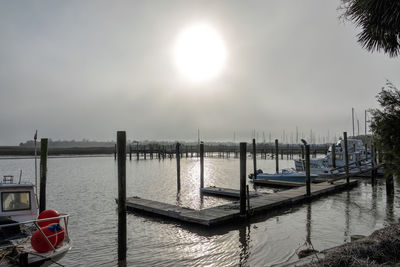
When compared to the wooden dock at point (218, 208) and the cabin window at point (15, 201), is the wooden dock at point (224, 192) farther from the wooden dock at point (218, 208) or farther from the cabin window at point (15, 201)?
the cabin window at point (15, 201)

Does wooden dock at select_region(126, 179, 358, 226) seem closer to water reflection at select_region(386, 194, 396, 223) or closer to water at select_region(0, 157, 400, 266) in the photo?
water at select_region(0, 157, 400, 266)

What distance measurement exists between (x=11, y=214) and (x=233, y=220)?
8231 mm

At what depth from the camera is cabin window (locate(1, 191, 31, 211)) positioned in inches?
358

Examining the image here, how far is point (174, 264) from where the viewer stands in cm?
876

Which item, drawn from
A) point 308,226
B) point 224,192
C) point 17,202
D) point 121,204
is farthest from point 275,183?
point 17,202

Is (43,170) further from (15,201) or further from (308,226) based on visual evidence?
(308,226)

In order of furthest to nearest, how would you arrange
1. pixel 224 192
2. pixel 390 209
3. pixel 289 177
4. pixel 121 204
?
pixel 289 177
pixel 224 192
pixel 390 209
pixel 121 204

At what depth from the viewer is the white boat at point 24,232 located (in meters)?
6.80

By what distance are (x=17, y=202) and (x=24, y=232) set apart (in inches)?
49.2

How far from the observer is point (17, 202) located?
939 centimetres

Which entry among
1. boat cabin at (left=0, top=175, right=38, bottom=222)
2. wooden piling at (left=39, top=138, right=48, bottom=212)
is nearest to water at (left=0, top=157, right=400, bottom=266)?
wooden piling at (left=39, top=138, right=48, bottom=212)

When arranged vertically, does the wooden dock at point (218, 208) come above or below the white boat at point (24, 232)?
below

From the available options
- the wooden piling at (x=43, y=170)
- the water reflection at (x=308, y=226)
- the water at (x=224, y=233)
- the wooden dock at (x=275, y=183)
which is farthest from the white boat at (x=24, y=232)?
the wooden dock at (x=275, y=183)

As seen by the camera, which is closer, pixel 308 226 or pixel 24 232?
pixel 24 232
